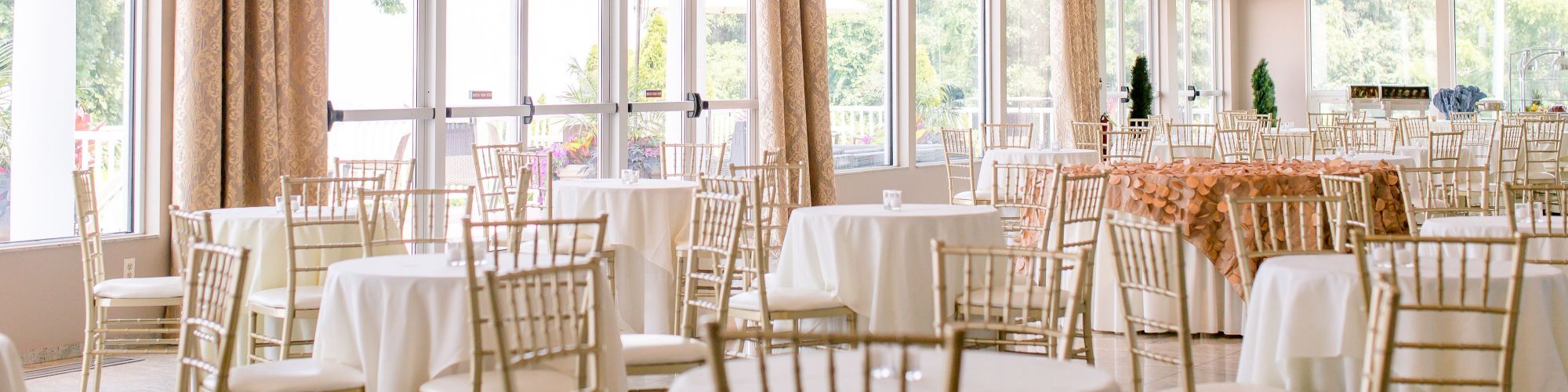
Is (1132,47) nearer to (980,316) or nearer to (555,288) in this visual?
(980,316)

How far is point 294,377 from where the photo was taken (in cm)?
350

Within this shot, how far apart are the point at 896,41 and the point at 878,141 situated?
805 millimetres

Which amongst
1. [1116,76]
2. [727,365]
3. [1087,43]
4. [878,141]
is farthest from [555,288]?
[1116,76]

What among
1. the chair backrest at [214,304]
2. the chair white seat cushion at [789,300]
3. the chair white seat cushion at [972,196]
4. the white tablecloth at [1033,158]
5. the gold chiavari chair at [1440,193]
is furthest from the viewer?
the white tablecloth at [1033,158]

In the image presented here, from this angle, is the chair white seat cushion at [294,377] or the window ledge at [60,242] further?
the window ledge at [60,242]

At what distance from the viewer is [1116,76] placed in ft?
50.0

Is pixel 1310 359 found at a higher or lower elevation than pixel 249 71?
lower

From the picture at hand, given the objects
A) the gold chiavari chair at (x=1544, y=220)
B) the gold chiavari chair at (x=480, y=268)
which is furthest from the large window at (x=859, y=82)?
the gold chiavari chair at (x=480, y=268)

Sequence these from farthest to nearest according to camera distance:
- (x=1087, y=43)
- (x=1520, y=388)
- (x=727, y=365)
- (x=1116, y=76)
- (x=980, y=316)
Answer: (x=1116, y=76) < (x=1087, y=43) < (x=980, y=316) < (x=1520, y=388) < (x=727, y=365)

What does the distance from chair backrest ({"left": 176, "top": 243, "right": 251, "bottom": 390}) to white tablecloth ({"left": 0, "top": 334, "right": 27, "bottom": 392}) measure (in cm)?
42

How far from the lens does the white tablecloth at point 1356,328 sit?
3686 mm

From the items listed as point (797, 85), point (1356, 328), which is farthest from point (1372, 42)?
point (1356, 328)

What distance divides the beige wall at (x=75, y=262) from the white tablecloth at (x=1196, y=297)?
403cm

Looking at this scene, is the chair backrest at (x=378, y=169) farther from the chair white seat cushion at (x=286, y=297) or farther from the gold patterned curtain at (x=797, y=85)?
the gold patterned curtain at (x=797, y=85)
